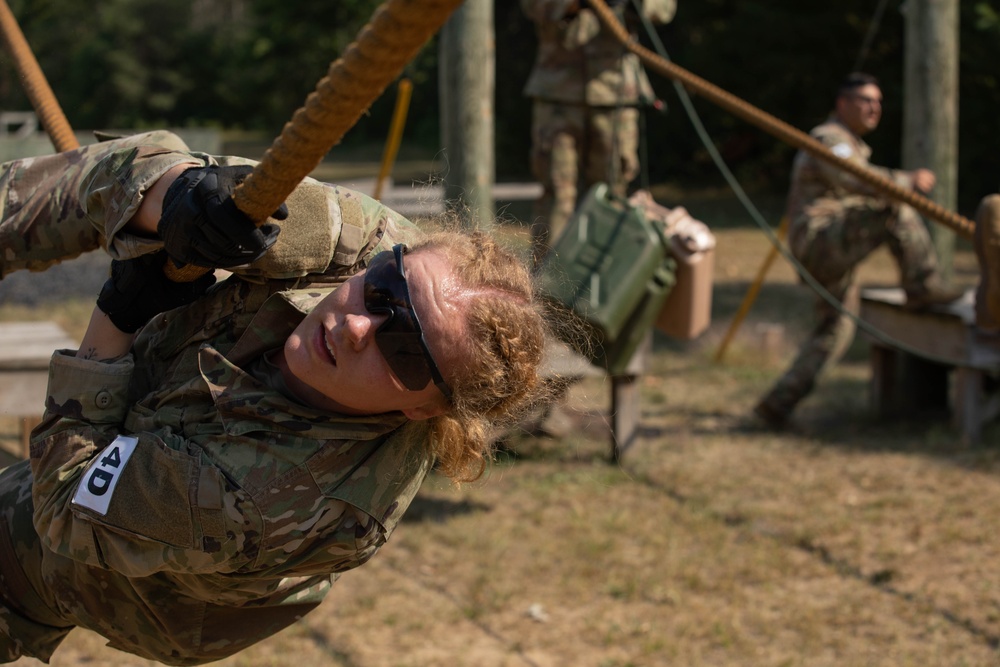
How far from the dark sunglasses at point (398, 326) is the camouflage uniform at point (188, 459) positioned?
6.3 inches

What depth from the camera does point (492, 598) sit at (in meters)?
4.30

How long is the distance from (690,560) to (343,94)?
11.5 ft

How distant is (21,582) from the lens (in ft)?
7.43

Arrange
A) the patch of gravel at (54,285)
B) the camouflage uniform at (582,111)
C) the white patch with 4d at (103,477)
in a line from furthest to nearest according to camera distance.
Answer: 1. the patch of gravel at (54,285)
2. the camouflage uniform at (582,111)
3. the white patch with 4d at (103,477)

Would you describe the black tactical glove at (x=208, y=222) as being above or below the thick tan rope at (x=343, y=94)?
below

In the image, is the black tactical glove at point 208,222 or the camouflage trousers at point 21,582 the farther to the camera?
the camouflage trousers at point 21,582

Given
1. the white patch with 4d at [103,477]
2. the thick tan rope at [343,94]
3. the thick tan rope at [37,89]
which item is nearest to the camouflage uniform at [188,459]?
the white patch with 4d at [103,477]

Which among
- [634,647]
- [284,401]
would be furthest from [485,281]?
[634,647]

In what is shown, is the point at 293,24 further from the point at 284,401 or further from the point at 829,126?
the point at 284,401

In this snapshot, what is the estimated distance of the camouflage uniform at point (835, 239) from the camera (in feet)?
20.8

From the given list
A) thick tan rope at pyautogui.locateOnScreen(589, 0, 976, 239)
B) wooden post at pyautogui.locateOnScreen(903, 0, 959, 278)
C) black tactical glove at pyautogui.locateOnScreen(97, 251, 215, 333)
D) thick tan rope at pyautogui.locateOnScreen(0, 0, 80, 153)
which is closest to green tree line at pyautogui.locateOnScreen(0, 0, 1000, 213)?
thick tan rope at pyautogui.locateOnScreen(0, 0, 80, 153)

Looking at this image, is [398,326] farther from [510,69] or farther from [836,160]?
[510,69]

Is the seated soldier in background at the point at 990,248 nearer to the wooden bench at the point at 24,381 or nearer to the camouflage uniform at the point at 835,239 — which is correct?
the camouflage uniform at the point at 835,239

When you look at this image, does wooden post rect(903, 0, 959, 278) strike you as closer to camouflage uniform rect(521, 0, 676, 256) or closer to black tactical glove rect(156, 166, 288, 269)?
camouflage uniform rect(521, 0, 676, 256)
